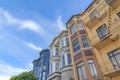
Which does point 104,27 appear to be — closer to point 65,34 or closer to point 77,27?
point 77,27

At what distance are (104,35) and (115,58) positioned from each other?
10.6ft

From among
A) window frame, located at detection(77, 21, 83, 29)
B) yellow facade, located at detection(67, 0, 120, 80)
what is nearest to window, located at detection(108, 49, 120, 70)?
→ yellow facade, located at detection(67, 0, 120, 80)

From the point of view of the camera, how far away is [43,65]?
37.5 metres

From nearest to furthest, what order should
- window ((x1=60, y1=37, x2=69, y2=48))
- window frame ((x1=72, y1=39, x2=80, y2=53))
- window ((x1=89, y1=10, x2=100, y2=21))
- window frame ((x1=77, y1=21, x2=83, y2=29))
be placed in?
1. window ((x1=89, y1=10, x2=100, y2=21))
2. window frame ((x1=72, y1=39, x2=80, y2=53))
3. window frame ((x1=77, y1=21, x2=83, y2=29))
4. window ((x1=60, y1=37, x2=69, y2=48))

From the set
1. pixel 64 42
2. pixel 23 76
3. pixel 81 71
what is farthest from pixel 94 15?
pixel 23 76

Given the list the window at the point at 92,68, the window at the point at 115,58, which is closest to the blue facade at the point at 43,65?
the window at the point at 92,68

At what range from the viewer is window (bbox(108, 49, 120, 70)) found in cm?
1281

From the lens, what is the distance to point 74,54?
59.6 feet

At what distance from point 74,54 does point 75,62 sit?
1336mm

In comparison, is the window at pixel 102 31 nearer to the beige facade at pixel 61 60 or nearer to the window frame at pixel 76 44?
the window frame at pixel 76 44

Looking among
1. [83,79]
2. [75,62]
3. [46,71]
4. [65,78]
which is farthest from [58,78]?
[46,71]

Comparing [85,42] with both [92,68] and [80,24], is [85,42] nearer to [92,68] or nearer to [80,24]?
[80,24]

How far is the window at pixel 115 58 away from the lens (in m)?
12.8

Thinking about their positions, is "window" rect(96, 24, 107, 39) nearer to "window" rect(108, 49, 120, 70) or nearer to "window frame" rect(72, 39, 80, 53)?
"window" rect(108, 49, 120, 70)
